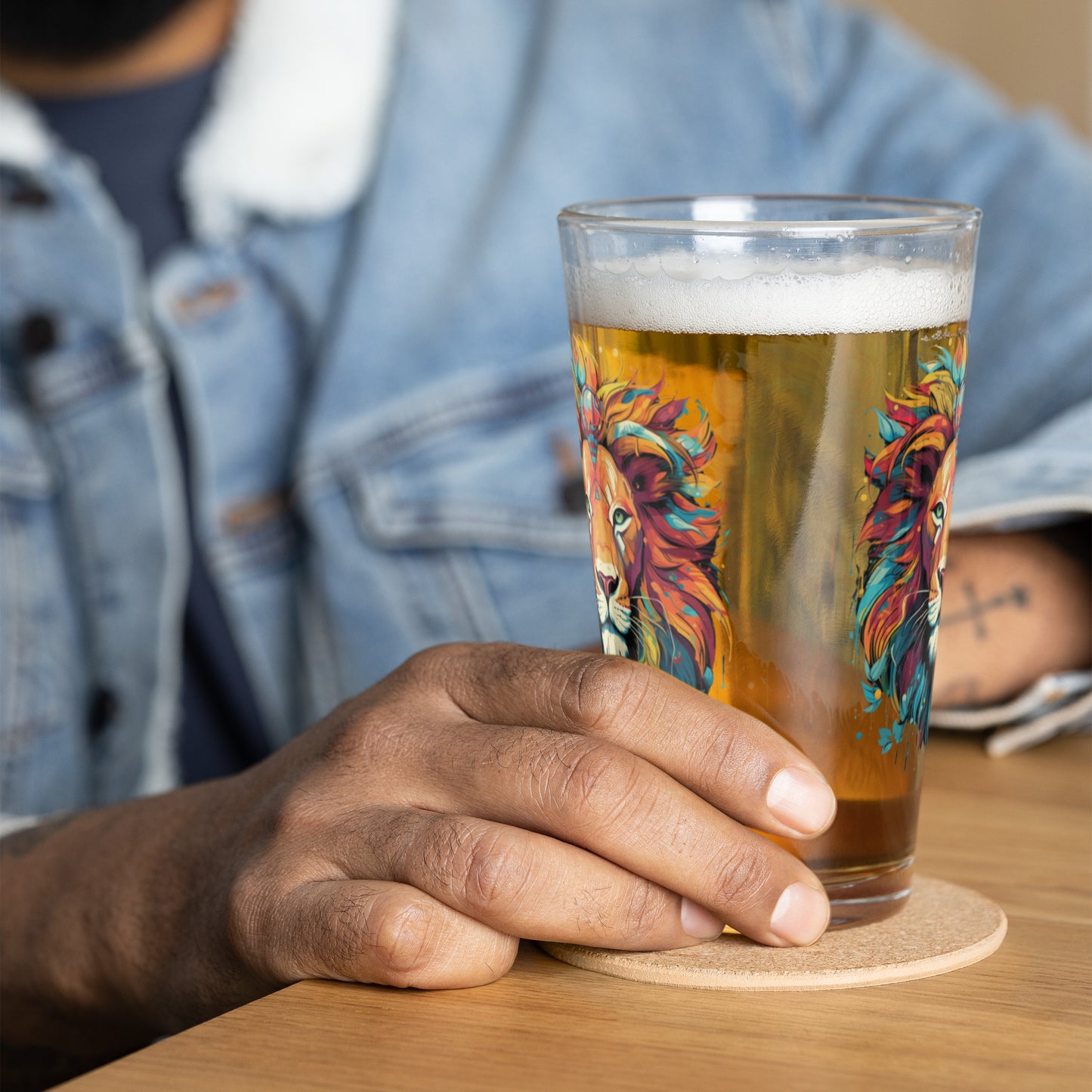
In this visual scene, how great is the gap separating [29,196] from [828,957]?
1.19m

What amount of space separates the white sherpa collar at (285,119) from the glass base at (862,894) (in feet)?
3.31

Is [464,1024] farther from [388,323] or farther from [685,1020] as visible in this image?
Answer: [388,323]

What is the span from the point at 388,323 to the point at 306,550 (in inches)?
10.1

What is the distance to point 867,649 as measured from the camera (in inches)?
18.6

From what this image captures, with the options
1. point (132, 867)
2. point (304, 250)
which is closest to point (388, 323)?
point (304, 250)

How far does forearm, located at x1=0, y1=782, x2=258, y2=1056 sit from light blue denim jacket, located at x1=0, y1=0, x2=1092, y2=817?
0.60 meters

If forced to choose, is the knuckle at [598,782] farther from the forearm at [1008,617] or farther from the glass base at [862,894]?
the forearm at [1008,617]

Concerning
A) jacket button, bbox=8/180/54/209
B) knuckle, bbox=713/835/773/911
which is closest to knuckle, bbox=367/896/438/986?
knuckle, bbox=713/835/773/911

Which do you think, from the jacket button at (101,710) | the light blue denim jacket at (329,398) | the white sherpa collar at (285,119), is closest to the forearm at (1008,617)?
the light blue denim jacket at (329,398)

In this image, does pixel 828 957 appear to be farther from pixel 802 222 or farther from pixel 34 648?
pixel 34 648

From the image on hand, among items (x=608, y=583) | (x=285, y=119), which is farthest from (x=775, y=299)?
(x=285, y=119)

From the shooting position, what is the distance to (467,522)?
127cm

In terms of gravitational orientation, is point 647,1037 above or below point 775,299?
below

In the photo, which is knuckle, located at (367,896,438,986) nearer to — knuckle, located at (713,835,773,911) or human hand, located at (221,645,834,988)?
human hand, located at (221,645,834,988)
